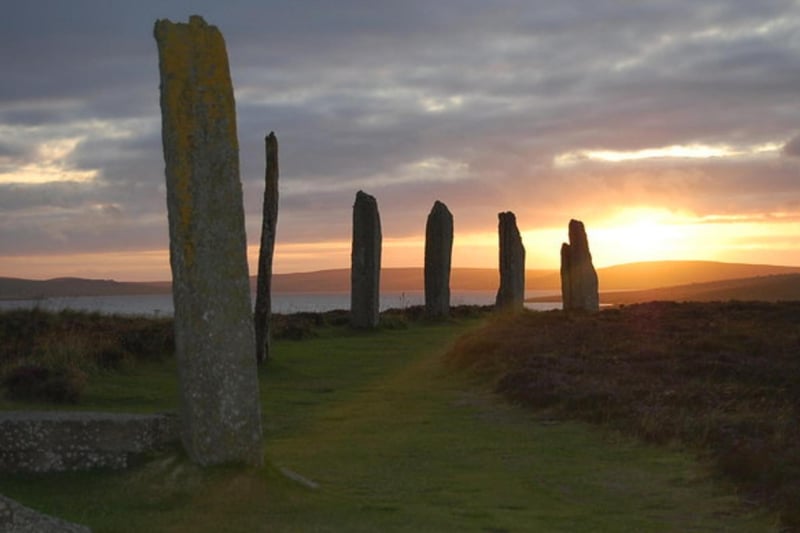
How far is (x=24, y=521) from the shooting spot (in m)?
8.23

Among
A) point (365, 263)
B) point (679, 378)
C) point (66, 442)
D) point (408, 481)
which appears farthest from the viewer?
point (365, 263)

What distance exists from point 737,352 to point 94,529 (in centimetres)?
1626

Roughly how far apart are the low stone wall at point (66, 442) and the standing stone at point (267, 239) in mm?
12306

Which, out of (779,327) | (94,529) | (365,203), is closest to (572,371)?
(779,327)

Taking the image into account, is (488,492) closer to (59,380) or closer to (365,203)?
(59,380)

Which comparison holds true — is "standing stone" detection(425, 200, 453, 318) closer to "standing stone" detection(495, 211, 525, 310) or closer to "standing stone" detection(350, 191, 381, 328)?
"standing stone" detection(495, 211, 525, 310)

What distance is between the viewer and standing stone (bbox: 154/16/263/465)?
11.1 metres

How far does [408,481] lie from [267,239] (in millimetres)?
12700

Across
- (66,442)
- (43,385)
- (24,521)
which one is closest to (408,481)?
(66,442)

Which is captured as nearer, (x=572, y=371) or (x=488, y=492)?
(x=488, y=492)

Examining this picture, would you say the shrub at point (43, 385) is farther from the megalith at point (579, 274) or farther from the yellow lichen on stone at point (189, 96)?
the megalith at point (579, 274)

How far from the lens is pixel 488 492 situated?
1168 centimetres

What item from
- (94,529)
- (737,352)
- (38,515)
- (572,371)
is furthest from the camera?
(737,352)

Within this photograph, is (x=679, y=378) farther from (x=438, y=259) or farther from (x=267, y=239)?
(x=438, y=259)
